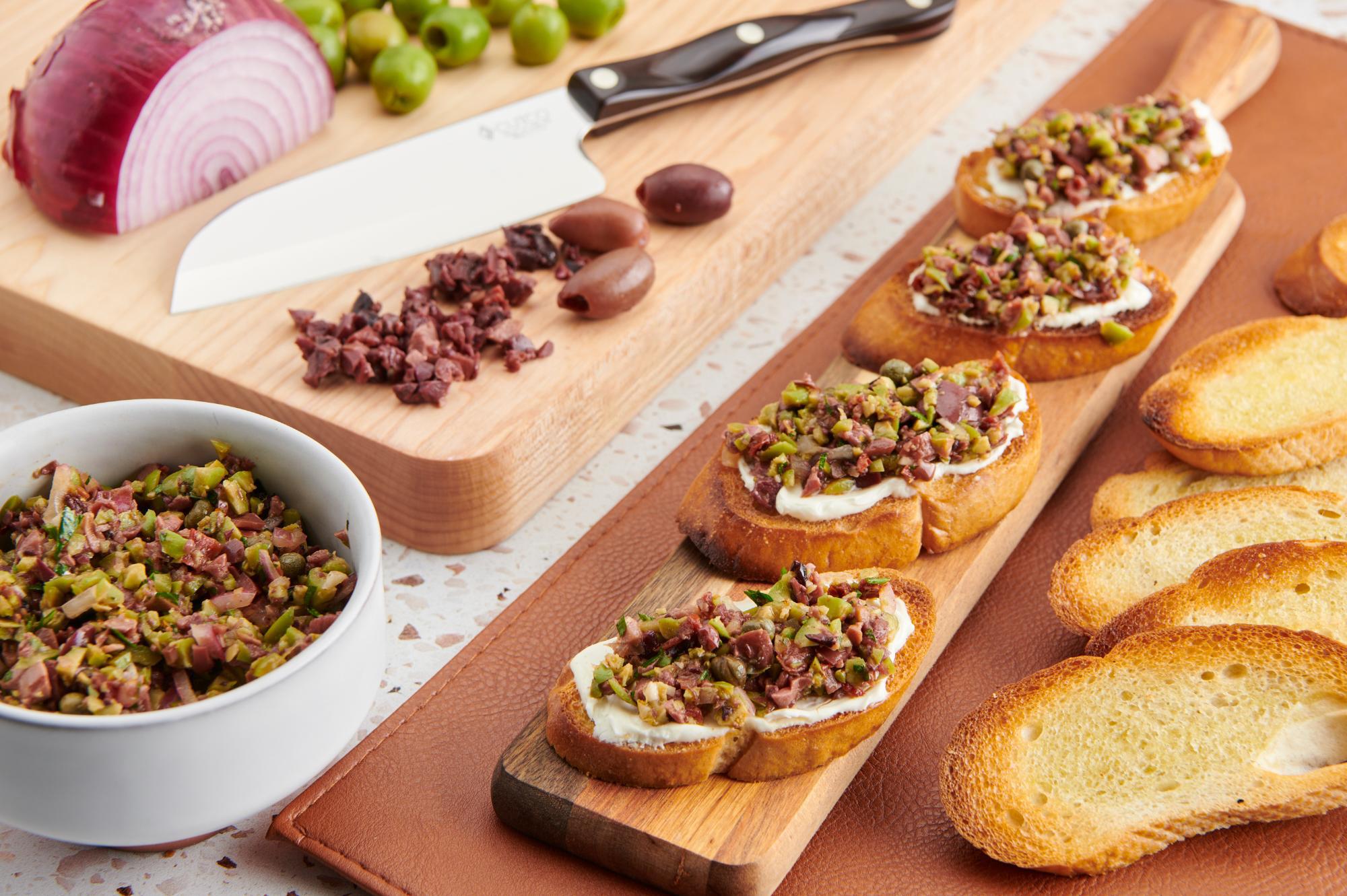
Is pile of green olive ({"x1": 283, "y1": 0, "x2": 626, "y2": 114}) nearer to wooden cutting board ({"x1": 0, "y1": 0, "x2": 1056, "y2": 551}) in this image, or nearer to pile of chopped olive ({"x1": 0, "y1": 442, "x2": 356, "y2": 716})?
wooden cutting board ({"x1": 0, "y1": 0, "x2": 1056, "y2": 551})

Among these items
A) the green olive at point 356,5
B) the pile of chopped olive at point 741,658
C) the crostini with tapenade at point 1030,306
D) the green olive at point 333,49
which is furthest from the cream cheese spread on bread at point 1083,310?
the green olive at point 356,5

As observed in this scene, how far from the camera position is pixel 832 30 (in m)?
3.77

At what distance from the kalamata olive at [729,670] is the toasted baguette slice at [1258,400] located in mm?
1212

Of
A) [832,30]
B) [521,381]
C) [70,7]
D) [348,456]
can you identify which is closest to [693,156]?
[832,30]

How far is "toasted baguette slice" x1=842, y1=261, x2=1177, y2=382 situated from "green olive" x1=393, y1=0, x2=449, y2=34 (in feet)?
5.81

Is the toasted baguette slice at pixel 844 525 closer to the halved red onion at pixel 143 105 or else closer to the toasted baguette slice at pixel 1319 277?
the toasted baguette slice at pixel 1319 277

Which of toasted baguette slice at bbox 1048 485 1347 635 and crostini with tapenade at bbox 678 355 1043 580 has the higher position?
crostini with tapenade at bbox 678 355 1043 580

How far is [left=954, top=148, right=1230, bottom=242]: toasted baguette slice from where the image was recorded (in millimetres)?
3252

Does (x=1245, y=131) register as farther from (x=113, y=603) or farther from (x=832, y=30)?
(x=113, y=603)

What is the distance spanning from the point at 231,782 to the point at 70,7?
119 inches

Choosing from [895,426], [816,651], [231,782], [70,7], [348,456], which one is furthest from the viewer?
[70,7]

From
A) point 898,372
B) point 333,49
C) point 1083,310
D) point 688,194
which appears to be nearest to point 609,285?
point 688,194

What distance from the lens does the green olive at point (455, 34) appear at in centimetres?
379

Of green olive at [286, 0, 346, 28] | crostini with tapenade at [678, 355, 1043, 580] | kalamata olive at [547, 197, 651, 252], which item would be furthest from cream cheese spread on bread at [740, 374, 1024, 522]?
green olive at [286, 0, 346, 28]
